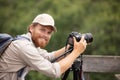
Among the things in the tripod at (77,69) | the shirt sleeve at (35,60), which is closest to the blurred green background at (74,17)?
the tripod at (77,69)

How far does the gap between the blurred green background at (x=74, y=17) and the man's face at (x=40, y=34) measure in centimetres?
581

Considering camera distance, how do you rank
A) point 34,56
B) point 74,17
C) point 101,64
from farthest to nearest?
1. point 74,17
2. point 101,64
3. point 34,56

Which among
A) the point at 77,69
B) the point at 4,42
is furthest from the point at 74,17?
the point at 4,42

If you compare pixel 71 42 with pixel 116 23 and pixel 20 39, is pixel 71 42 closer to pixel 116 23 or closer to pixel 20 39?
pixel 20 39

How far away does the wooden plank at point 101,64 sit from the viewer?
321cm

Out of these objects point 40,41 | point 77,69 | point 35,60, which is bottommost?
point 77,69

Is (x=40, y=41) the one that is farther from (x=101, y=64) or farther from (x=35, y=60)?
(x=101, y=64)

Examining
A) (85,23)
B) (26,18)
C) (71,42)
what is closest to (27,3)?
(26,18)

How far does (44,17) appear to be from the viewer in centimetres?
245

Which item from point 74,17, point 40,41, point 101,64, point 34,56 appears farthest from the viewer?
point 74,17

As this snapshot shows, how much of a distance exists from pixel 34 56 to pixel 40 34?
0.19 metres

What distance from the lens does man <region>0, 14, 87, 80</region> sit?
92.7 inches

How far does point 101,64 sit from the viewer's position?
10.6 ft

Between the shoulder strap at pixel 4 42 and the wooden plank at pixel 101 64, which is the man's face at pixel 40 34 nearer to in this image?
the shoulder strap at pixel 4 42
